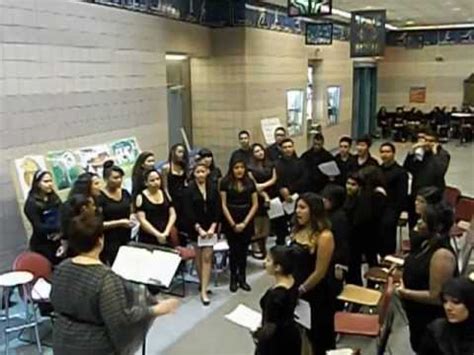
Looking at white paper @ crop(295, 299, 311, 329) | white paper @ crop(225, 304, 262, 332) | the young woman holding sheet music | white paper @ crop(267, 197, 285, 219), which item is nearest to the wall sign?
white paper @ crop(267, 197, 285, 219)

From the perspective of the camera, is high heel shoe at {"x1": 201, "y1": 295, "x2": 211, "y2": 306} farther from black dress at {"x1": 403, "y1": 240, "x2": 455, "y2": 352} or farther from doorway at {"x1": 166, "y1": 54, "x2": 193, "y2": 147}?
doorway at {"x1": 166, "y1": 54, "x2": 193, "y2": 147}

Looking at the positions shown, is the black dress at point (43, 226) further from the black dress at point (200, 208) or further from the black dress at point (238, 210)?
the black dress at point (238, 210)

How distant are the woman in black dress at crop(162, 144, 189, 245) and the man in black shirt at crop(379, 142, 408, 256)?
82.3 inches

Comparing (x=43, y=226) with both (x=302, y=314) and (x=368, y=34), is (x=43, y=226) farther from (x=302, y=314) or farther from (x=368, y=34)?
(x=368, y=34)

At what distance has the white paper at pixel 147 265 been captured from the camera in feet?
12.7

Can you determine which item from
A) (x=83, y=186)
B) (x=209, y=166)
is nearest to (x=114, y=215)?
(x=83, y=186)

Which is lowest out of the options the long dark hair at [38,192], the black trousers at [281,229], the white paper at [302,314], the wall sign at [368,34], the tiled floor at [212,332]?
the tiled floor at [212,332]

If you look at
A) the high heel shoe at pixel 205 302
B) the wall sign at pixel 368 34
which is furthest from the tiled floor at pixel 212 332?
the wall sign at pixel 368 34

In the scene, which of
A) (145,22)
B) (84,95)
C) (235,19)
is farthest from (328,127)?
(84,95)

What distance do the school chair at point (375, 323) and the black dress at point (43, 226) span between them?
2.74 meters

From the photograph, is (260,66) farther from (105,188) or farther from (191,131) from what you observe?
(105,188)

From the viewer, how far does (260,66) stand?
11.7 meters

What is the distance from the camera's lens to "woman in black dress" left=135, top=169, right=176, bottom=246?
5750 mm

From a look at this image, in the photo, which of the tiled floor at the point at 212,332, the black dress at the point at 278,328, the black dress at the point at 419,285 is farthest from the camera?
the tiled floor at the point at 212,332
